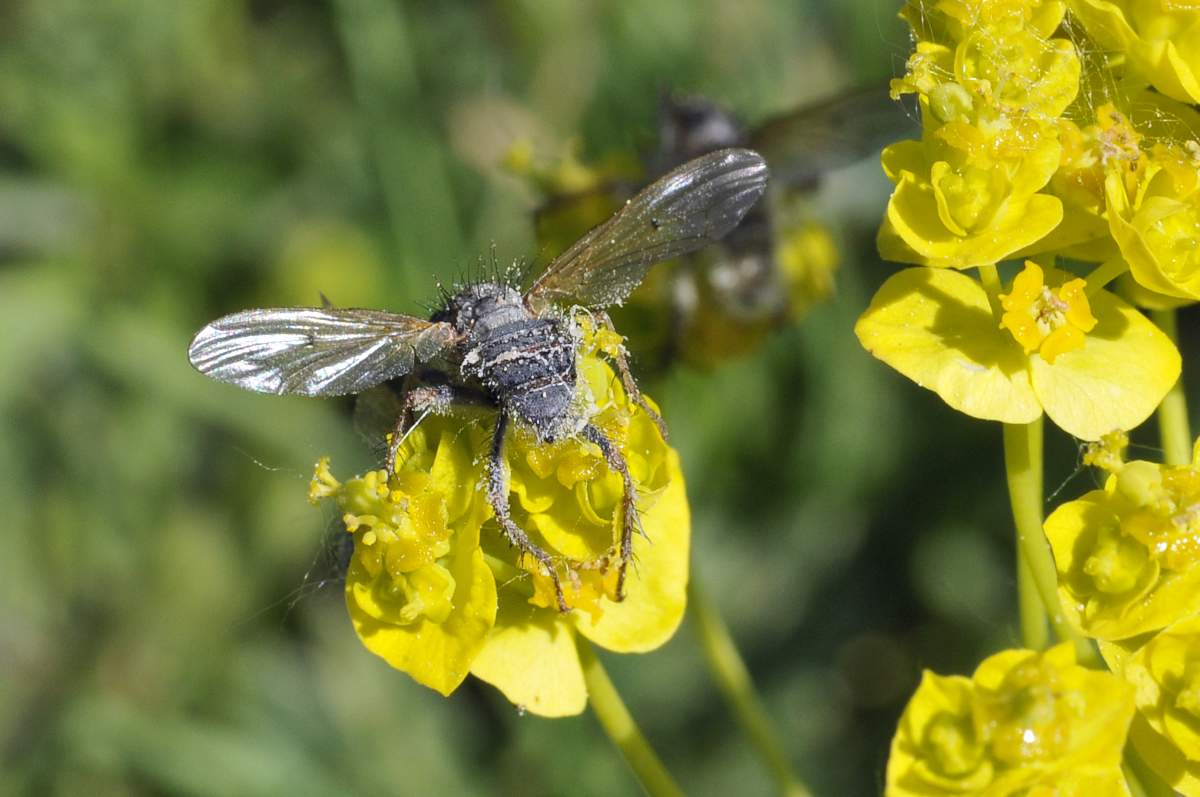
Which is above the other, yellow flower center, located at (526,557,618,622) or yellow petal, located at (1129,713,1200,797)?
yellow flower center, located at (526,557,618,622)

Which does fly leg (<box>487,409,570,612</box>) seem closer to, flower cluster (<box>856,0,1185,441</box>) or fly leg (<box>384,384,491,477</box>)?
fly leg (<box>384,384,491,477</box>)

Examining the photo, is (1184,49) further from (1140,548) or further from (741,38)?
(741,38)

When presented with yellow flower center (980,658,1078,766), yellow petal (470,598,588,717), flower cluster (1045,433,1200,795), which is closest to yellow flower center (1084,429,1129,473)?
flower cluster (1045,433,1200,795)

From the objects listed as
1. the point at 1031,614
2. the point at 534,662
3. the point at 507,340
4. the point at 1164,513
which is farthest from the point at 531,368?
the point at 1164,513

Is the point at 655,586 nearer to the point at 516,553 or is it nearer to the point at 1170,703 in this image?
the point at 516,553

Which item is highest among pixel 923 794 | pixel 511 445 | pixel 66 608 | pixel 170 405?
pixel 511 445

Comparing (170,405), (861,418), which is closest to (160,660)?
(170,405)
